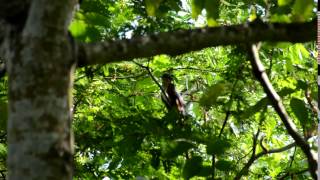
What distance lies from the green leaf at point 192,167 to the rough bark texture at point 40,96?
569mm

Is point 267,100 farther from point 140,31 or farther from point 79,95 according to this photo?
point 79,95

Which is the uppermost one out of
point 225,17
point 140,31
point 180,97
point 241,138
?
point 225,17

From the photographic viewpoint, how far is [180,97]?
17.8ft

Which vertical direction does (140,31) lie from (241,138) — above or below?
above

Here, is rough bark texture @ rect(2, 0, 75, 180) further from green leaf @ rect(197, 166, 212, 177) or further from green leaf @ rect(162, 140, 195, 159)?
green leaf @ rect(197, 166, 212, 177)

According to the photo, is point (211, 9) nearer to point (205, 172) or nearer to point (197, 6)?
point (197, 6)

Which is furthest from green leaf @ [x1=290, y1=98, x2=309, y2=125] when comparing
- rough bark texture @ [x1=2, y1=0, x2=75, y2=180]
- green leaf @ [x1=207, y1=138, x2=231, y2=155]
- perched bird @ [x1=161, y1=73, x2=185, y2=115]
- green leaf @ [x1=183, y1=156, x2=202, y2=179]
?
perched bird @ [x1=161, y1=73, x2=185, y2=115]

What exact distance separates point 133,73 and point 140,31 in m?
2.10

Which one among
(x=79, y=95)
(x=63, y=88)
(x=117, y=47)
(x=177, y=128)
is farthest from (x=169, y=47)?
(x=79, y=95)

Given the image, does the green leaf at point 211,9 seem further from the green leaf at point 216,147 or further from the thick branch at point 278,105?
the green leaf at point 216,147

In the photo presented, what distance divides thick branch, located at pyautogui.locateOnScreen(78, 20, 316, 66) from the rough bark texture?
12 cm

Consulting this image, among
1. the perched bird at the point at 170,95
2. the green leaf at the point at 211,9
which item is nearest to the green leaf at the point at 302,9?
the green leaf at the point at 211,9

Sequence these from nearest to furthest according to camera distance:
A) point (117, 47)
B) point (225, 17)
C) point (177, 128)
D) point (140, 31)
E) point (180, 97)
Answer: point (117, 47), point (177, 128), point (140, 31), point (225, 17), point (180, 97)

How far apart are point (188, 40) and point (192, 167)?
0.52m
